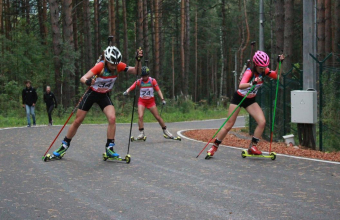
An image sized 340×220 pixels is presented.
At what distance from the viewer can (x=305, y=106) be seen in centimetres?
1220

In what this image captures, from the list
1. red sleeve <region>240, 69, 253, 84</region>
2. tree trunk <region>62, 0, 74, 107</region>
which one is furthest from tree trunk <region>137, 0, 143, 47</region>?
red sleeve <region>240, 69, 253, 84</region>

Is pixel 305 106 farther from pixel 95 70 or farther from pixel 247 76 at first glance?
pixel 95 70

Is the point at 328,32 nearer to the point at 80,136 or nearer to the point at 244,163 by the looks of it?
the point at 80,136

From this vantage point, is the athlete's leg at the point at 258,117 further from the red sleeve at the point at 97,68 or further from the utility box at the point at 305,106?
the red sleeve at the point at 97,68

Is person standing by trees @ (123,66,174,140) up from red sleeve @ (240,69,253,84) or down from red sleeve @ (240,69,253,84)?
down

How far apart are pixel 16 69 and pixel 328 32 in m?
19.8

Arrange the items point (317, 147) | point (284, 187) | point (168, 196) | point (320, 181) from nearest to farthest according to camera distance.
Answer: point (168, 196), point (284, 187), point (320, 181), point (317, 147)

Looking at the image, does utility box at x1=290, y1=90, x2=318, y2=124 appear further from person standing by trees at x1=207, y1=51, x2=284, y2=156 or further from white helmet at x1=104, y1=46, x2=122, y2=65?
white helmet at x1=104, y1=46, x2=122, y2=65

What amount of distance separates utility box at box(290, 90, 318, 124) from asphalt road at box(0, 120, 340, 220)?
2040 millimetres

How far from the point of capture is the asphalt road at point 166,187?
5848 millimetres

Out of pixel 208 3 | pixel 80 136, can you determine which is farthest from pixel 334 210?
pixel 208 3

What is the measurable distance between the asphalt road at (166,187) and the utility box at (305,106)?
80.3 inches

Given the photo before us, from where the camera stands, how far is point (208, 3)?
57.4 metres

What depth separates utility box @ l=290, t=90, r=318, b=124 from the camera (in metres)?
12.2
